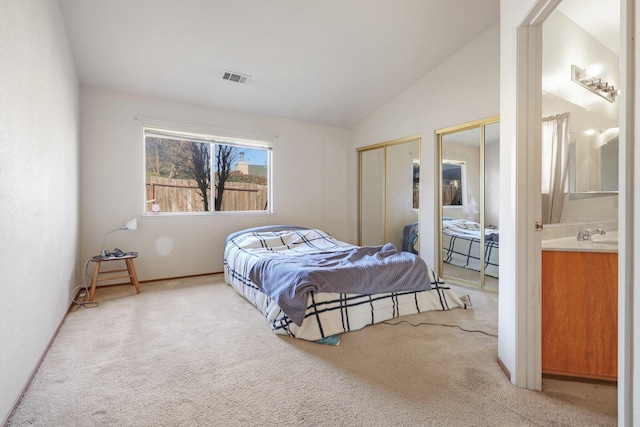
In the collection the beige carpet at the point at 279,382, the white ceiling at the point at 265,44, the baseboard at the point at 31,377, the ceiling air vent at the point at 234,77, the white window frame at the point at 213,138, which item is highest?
the white ceiling at the point at 265,44

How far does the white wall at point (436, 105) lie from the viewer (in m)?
3.35

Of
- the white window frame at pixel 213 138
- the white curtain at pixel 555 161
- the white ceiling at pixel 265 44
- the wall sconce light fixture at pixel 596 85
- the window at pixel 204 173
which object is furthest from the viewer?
the window at pixel 204 173

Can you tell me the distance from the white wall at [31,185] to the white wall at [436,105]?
3754 mm

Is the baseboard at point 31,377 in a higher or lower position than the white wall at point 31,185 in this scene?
lower

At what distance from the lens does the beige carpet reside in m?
1.35

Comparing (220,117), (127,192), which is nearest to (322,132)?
(220,117)

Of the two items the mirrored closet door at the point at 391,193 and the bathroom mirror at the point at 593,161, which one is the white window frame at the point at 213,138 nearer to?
the mirrored closet door at the point at 391,193

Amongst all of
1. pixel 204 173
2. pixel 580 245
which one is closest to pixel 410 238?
pixel 580 245

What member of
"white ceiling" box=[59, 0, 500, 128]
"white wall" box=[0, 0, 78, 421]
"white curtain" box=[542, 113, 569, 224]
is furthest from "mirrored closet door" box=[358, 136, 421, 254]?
"white wall" box=[0, 0, 78, 421]

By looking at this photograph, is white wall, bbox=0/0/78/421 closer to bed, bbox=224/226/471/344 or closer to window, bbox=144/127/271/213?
window, bbox=144/127/271/213

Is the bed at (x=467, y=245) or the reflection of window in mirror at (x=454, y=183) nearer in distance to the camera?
the bed at (x=467, y=245)

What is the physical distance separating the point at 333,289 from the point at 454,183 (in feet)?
7.85

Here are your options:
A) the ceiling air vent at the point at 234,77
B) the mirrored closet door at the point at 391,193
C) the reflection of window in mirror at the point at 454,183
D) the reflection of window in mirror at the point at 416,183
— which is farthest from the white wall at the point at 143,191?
the reflection of window in mirror at the point at 454,183

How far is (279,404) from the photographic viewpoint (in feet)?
4.72
